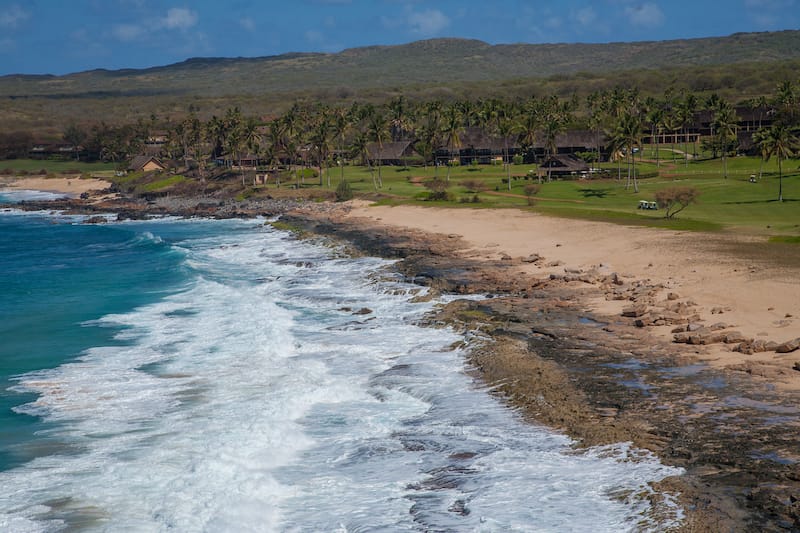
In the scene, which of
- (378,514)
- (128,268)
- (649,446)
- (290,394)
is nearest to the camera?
(378,514)

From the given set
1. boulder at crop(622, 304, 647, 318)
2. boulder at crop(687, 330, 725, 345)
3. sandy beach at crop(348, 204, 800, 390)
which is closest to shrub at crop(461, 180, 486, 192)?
sandy beach at crop(348, 204, 800, 390)

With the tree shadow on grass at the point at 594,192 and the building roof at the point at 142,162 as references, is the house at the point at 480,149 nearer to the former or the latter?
the tree shadow on grass at the point at 594,192

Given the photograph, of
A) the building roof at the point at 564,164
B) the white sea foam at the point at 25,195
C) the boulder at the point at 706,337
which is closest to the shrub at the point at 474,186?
the building roof at the point at 564,164

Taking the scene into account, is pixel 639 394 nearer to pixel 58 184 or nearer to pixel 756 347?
pixel 756 347

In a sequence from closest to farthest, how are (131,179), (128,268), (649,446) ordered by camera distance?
1. (649,446)
2. (128,268)
3. (131,179)

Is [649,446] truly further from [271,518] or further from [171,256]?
[171,256]

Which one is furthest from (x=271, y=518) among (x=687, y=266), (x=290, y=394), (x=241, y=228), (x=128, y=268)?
(x=241, y=228)
